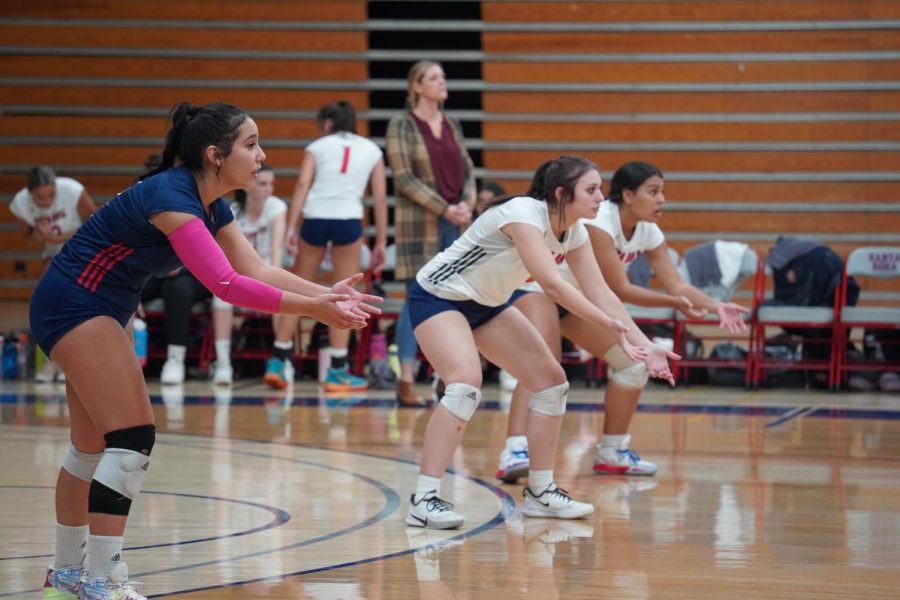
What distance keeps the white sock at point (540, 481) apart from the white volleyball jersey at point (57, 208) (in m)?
5.20

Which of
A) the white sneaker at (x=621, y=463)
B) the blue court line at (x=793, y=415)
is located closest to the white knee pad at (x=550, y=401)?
the white sneaker at (x=621, y=463)

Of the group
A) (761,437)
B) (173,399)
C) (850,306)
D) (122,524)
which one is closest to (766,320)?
(850,306)

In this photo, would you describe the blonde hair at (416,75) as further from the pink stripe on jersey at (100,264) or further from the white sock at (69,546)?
the white sock at (69,546)

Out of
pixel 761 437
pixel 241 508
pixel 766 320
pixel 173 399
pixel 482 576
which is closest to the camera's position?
pixel 482 576

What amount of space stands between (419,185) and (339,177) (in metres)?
0.87

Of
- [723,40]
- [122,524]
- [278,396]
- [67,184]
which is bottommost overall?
[278,396]

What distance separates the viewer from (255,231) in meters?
9.05

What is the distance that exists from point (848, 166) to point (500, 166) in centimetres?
292

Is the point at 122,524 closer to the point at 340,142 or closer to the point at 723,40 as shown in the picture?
the point at 340,142

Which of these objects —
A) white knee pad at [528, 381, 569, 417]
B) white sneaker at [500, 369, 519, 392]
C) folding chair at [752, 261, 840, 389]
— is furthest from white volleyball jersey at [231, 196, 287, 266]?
white knee pad at [528, 381, 569, 417]

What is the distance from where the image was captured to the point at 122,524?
3293 mm

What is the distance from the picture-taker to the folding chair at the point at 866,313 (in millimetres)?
8680

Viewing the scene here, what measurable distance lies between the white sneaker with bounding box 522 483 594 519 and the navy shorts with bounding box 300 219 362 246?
4.04 meters

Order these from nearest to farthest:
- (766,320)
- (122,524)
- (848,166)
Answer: (122,524)
(766,320)
(848,166)
